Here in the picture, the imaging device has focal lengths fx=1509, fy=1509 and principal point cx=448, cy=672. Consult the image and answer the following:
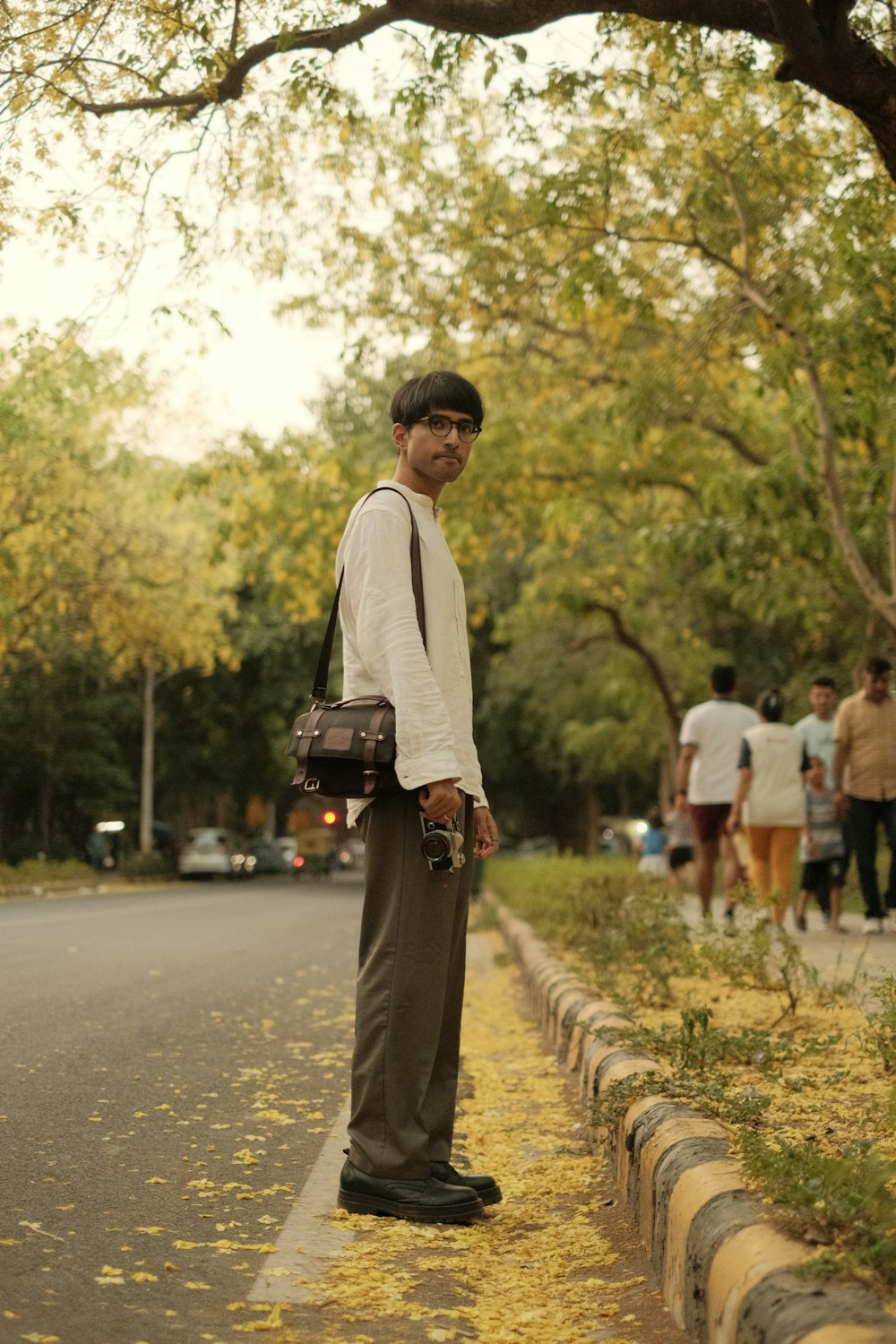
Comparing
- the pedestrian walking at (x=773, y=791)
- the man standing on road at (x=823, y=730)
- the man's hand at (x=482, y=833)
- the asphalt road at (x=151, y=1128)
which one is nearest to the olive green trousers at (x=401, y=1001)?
the man's hand at (x=482, y=833)

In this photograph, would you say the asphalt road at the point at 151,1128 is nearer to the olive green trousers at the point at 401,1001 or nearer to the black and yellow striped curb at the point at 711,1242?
the olive green trousers at the point at 401,1001

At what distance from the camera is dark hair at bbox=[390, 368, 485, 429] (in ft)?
14.8

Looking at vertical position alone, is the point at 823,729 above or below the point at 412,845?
above

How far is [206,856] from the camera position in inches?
1672

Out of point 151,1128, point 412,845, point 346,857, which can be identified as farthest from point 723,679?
point 346,857

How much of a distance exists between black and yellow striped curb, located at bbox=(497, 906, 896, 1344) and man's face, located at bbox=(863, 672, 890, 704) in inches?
253

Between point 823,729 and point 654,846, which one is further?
point 654,846

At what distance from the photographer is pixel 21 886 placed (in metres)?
29.5

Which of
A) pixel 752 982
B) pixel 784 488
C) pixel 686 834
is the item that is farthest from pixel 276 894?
pixel 752 982

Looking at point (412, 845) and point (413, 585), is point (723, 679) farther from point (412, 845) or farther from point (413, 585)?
point (412, 845)

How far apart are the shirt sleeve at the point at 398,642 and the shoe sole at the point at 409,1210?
119 cm

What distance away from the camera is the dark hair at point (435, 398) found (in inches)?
178

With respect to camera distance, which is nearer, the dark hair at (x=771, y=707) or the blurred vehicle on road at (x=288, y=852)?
the dark hair at (x=771, y=707)

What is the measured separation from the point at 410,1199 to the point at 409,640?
1.56m
